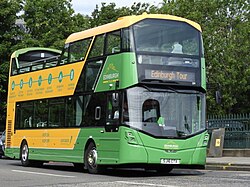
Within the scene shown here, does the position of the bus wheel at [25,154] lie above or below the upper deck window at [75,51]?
below

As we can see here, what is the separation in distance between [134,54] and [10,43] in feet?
92.0

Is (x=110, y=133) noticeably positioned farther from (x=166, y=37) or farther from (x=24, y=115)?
(x=24, y=115)

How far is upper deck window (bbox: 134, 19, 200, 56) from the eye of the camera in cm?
1609

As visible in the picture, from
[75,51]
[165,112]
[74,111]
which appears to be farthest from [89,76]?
[165,112]

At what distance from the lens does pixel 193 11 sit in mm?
43094

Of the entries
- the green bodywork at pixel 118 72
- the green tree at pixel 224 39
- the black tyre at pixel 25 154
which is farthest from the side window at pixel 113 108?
the green tree at pixel 224 39

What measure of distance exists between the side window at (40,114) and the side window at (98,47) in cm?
421

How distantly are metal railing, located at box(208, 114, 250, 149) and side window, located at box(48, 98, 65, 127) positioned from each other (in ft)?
29.2

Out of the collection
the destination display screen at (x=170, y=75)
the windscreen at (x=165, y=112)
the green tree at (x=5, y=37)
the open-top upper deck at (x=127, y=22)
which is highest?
the green tree at (x=5, y=37)

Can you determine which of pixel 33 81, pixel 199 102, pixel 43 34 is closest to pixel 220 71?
pixel 43 34

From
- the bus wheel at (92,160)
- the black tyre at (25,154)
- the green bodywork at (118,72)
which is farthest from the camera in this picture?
the black tyre at (25,154)

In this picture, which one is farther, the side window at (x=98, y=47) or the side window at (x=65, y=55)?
the side window at (x=65, y=55)

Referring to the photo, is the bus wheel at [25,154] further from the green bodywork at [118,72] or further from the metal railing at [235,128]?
the metal railing at [235,128]

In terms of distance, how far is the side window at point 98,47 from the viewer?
17312 millimetres
